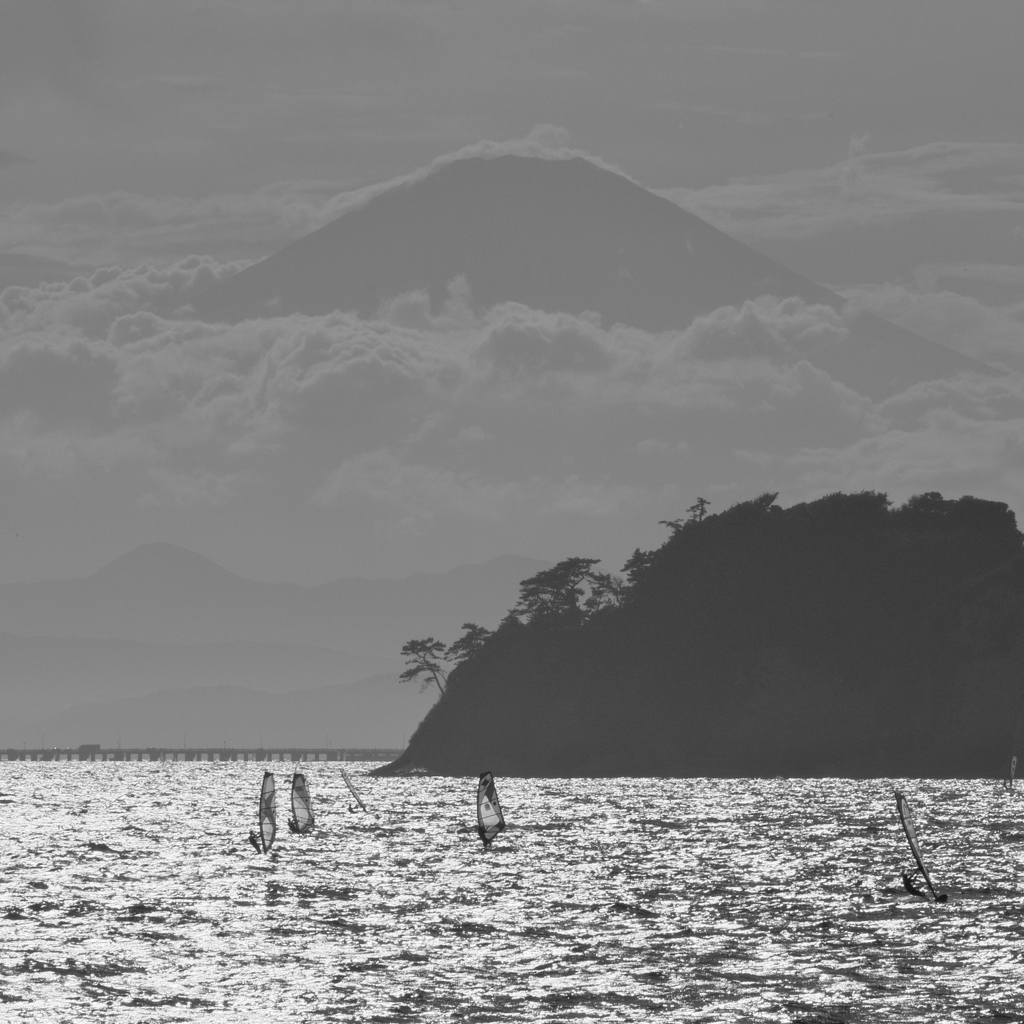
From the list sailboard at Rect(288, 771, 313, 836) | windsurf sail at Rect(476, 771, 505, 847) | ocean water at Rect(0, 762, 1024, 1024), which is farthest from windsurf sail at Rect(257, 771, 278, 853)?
sailboard at Rect(288, 771, 313, 836)

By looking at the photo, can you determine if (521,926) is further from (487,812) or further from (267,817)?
(267,817)

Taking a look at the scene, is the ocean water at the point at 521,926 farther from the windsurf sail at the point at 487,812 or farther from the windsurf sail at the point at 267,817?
the windsurf sail at the point at 487,812

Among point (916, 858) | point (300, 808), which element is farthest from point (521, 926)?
point (300, 808)

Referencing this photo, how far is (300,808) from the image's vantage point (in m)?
118

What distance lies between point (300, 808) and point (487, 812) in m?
19.9

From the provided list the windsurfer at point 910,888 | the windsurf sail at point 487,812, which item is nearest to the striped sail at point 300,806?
the windsurf sail at point 487,812

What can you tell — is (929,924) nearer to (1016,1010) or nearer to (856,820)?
(1016,1010)

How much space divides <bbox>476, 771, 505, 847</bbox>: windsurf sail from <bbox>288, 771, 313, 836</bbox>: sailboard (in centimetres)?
1795

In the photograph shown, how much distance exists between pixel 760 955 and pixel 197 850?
181 feet

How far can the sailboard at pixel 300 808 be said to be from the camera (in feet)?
384

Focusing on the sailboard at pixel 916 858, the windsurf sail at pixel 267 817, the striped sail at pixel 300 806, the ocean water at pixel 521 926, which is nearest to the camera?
the ocean water at pixel 521 926

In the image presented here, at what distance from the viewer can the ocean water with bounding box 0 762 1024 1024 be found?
159 ft

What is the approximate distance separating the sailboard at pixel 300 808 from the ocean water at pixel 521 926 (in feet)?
6.56

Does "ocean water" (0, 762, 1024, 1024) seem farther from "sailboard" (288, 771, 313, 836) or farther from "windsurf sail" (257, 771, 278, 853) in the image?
"sailboard" (288, 771, 313, 836)
